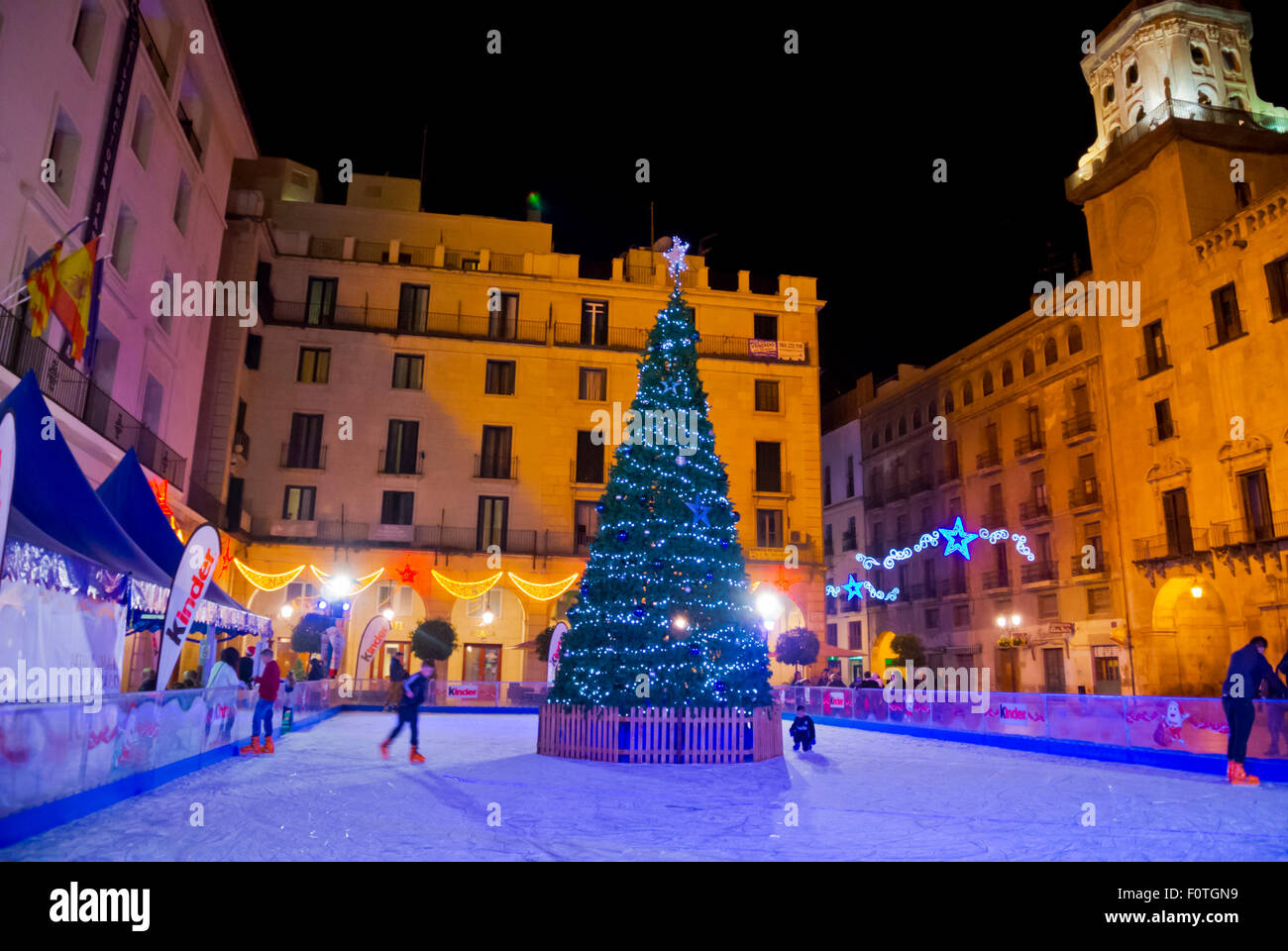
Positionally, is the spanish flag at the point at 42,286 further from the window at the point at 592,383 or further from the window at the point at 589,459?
the window at the point at 592,383

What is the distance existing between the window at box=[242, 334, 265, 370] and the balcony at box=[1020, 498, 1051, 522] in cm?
3286

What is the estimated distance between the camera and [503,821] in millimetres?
7484

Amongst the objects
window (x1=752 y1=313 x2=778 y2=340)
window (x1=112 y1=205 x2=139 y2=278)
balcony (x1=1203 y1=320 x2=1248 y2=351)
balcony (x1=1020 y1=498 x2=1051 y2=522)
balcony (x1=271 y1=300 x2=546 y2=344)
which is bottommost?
balcony (x1=1020 y1=498 x2=1051 y2=522)

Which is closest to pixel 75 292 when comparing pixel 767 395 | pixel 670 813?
pixel 670 813

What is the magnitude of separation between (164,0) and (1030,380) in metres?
33.8

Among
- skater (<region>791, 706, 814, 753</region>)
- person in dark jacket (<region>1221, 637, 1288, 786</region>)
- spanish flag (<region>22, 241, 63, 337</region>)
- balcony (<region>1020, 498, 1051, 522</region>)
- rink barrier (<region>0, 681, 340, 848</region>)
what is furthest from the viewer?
balcony (<region>1020, 498, 1051, 522</region>)

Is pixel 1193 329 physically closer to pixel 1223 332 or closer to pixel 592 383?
pixel 1223 332

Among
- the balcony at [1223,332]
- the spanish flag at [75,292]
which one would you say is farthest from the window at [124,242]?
the balcony at [1223,332]

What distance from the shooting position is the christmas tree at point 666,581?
44.7ft

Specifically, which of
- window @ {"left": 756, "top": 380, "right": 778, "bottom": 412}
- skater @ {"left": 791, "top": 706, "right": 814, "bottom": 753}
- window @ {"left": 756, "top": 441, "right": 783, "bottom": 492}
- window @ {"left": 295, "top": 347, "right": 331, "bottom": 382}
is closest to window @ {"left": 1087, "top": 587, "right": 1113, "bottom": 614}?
window @ {"left": 756, "top": 441, "right": 783, "bottom": 492}

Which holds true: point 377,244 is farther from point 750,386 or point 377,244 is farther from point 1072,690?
point 1072,690

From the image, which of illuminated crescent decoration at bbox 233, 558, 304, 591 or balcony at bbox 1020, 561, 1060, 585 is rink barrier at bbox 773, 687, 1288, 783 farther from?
illuminated crescent decoration at bbox 233, 558, 304, 591

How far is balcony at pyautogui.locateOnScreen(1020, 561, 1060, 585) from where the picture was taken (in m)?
34.4
